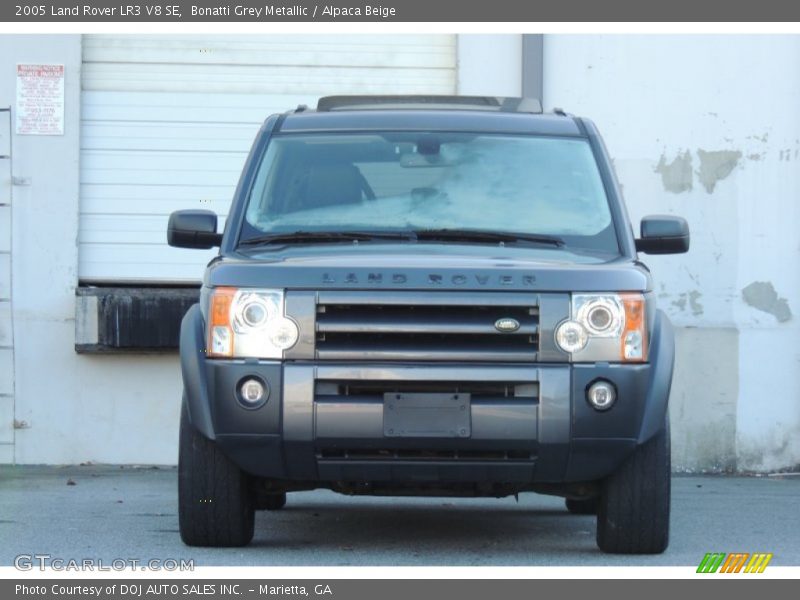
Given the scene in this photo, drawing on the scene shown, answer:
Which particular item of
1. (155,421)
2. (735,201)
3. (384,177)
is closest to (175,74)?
(155,421)

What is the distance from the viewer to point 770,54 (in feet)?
39.1

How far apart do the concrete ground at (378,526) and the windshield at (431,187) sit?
142 centimetres

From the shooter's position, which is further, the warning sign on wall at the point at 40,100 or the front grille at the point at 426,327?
the warning sign on wall at the point at 40,100

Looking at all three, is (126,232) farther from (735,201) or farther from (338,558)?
(338,558)

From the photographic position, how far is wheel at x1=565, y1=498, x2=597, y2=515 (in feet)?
28.8

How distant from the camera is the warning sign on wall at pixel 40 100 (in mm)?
11984

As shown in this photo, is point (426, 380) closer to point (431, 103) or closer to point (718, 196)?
point (431, 103)

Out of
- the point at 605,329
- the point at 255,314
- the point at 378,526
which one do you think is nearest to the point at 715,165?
the point at 378,526

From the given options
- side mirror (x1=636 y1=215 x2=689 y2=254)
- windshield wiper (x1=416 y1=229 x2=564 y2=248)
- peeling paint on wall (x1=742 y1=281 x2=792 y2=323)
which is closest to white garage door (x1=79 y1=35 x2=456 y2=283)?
peeling paint on wall (x1=742 y1=281 x2=792 y2=323)

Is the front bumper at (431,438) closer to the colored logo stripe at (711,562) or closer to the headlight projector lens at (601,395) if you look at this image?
the headlight projector lens at (601,395)

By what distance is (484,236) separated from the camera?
23.0ft

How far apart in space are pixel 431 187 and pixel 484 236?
18.3 inches

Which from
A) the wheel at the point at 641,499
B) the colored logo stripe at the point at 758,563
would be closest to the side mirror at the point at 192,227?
the wheel at the point at 641,499

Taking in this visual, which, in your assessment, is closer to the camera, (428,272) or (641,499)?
(428,272)
